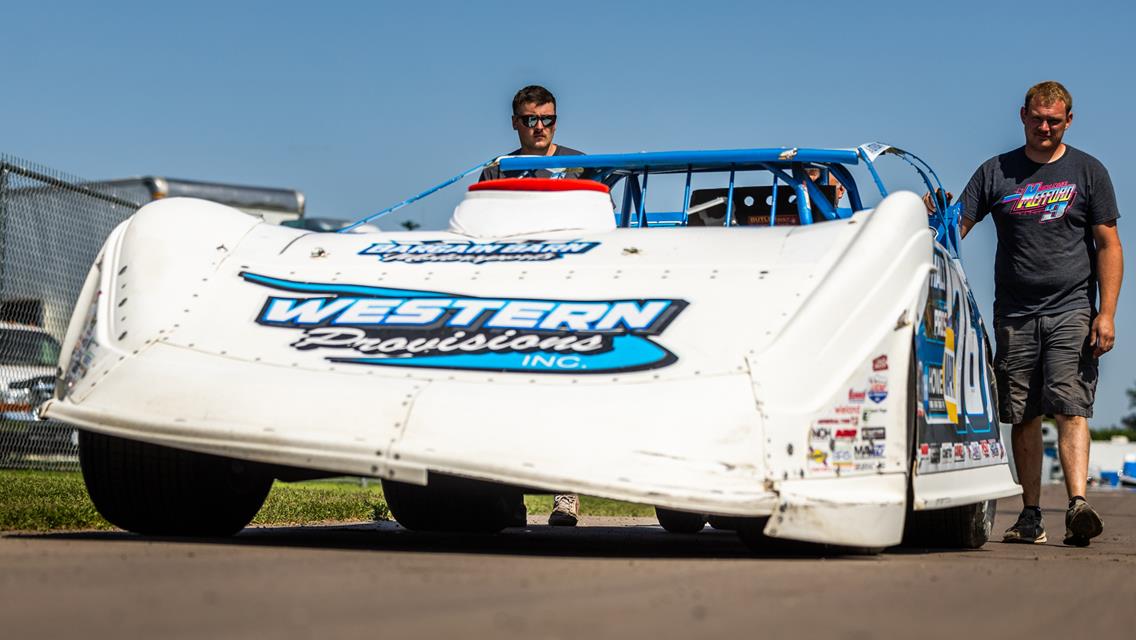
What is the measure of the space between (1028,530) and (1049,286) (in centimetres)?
117

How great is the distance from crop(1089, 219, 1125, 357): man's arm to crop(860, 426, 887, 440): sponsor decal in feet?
9.47

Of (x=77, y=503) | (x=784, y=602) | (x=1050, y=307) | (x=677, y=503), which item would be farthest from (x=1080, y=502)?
(x=77, y=503)

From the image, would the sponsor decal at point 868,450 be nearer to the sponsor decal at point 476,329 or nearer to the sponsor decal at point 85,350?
the sponsor decal at point 476,329

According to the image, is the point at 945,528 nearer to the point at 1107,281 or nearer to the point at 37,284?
the point at 1107,281

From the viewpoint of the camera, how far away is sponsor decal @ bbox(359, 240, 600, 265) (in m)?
5.19

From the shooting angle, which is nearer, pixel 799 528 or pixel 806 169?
pixel 799 528

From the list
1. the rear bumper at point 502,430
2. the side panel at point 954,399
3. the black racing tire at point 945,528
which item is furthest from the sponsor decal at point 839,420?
the black racing tire at point 945,528

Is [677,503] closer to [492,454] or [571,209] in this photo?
[492,454]

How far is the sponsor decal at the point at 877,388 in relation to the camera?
4.61m

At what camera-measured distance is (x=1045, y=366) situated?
7.14 metres

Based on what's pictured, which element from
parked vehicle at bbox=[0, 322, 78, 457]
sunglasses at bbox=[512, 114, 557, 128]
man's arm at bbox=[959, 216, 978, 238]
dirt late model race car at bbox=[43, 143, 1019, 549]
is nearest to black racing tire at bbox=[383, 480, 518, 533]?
dirt late model race car at bbox=[43, 143, 1019, 549]

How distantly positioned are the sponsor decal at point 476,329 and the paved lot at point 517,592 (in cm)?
59

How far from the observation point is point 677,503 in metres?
4.16

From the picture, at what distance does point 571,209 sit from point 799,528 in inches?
70.1
